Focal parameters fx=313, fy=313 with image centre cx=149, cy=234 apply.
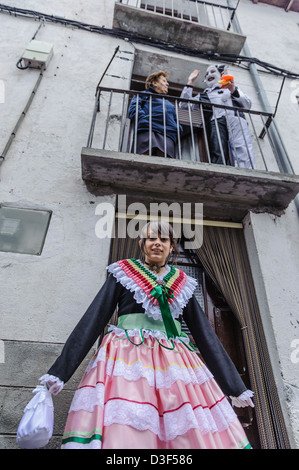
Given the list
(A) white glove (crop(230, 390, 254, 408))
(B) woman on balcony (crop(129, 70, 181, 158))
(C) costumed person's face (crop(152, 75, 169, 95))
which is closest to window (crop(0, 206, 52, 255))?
(B) woman on balcony (crop(129, 70, 181, 158))

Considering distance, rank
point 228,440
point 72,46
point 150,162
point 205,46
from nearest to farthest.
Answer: point 228,440, point 150,162, point 72,46, point 205,46

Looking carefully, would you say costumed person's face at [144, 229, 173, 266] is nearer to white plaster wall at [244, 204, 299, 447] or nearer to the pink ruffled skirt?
the pink ruffled skirt

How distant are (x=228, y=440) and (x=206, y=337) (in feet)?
2.04

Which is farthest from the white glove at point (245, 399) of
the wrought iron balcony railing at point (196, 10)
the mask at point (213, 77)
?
the wrought iron balcony railing at point (196, 10)

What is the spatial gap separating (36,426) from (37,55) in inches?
188

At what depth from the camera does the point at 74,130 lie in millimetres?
3936

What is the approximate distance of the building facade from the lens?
8.41 ft

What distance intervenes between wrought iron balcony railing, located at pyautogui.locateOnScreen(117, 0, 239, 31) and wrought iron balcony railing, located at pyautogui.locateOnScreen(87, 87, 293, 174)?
3.20 m

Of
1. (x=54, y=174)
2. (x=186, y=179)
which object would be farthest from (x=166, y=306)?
(x=54, y=174)

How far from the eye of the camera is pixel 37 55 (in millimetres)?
4512

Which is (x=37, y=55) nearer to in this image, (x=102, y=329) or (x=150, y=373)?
(x=102, y=329)

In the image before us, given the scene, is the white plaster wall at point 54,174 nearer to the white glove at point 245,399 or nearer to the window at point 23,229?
the window at point 23,229
